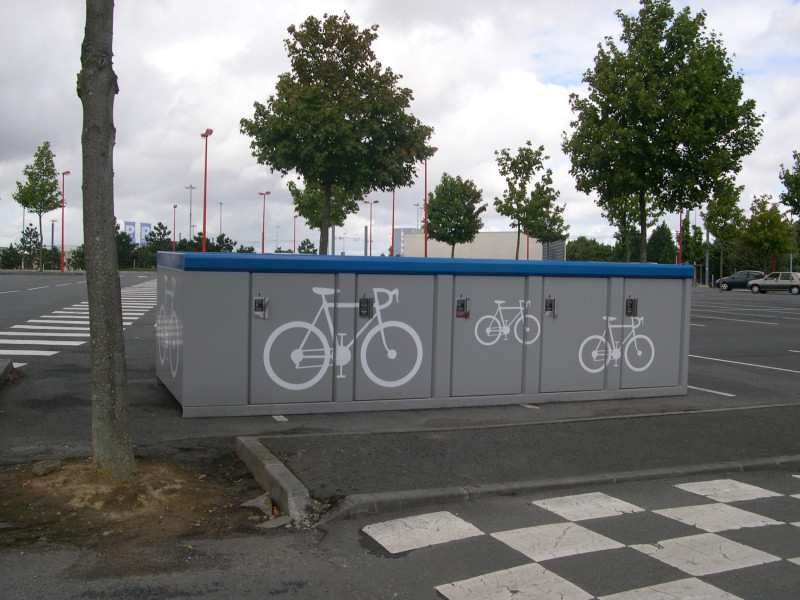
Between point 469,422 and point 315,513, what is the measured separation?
344 cm

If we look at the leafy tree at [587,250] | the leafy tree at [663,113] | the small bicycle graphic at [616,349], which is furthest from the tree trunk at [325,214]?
the leafy tree at [587,250]

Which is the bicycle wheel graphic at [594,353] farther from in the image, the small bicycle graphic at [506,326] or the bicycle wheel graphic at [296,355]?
the bicycle wheel graphic at [296,355]

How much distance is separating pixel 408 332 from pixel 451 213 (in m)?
44.9

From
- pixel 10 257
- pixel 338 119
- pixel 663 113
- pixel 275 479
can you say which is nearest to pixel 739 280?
pixel 663 113

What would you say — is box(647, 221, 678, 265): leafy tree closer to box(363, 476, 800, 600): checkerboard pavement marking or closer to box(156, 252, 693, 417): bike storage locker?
box(156, 252, 693, 417): bike storage locker

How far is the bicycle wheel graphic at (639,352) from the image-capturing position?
990cm

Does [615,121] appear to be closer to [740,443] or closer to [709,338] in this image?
[709,338]

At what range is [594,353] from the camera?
31.8 ft

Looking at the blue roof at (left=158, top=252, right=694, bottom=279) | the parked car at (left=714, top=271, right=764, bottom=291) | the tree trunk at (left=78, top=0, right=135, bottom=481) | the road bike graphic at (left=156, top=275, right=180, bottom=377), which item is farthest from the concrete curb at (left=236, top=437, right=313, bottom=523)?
the parked car at (left=714, top=271, right=764, bottom=291)

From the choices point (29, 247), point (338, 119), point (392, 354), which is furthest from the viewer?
point (29, 247)

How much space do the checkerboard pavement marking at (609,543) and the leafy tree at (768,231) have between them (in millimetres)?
59588

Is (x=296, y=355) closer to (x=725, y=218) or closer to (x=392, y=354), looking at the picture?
(x=392, y=354)

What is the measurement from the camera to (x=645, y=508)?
5.44 m

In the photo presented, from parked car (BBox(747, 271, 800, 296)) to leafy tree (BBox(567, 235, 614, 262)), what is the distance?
4078 cm
